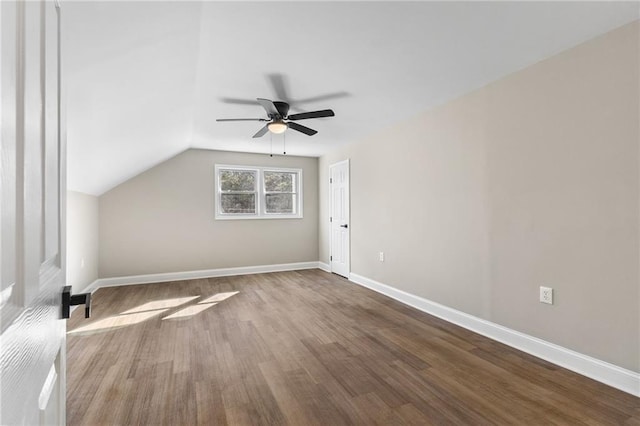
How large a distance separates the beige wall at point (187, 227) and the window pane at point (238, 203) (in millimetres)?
203

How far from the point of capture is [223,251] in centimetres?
569

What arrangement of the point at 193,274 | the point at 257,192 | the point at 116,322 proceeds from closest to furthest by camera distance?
the point at 116,322 → the point at 193,274 → the point at 257,192

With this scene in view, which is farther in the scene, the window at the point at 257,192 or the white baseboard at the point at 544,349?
the window at the point at 257,192

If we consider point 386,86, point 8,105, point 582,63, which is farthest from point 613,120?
point 8,105

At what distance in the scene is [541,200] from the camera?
8.13ft

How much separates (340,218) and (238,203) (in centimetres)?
195

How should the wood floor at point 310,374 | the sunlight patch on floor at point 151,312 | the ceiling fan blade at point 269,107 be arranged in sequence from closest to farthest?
the wood floor at point 310,374
the ceiling fan blade at point 269,107
the sunlight patch on floor at point 151,312

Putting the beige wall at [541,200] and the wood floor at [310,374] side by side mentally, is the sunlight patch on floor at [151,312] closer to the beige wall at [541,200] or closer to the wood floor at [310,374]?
the wood floor at [310,374]

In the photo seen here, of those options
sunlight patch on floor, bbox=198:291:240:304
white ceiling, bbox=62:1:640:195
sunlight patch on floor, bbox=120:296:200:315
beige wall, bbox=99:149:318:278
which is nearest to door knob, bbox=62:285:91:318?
white ceiling, bbox=62:1:640:195

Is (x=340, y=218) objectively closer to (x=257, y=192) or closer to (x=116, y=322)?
(x=257, y=192)

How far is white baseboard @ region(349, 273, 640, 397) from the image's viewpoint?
2020mm

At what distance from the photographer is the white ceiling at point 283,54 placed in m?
1.81

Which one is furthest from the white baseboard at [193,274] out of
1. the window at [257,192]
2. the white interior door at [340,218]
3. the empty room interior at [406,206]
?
the window at [257,192]

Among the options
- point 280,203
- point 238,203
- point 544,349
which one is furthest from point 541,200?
point 238,203
